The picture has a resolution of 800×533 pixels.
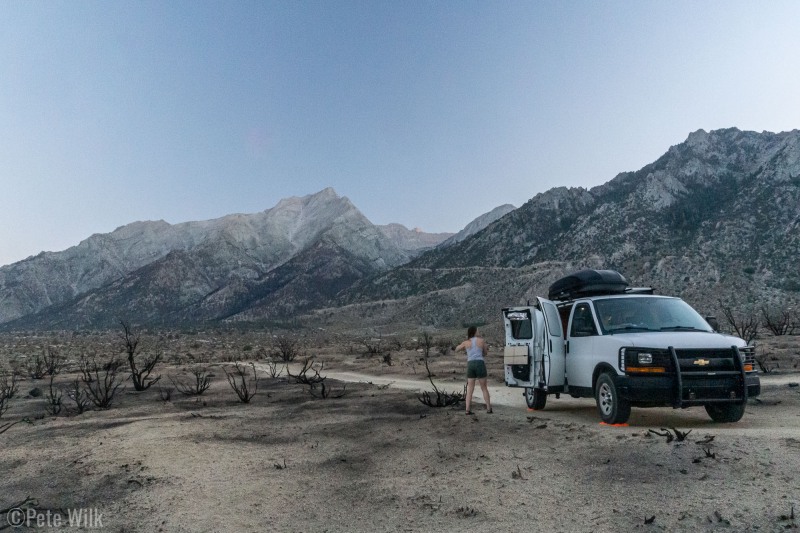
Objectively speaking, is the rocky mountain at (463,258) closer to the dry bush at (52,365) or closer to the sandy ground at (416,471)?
the sandy ground at (416,471)

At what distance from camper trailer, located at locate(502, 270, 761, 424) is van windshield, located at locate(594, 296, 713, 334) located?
0.02 m

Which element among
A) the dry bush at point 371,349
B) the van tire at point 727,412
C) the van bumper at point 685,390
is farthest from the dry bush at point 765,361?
the dry bush at point 371,349

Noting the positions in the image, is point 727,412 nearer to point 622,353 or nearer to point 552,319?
point 622,353

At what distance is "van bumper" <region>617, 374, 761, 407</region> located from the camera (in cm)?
771

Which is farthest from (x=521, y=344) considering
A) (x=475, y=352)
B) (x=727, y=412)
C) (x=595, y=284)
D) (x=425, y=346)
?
(x=425, y=346)

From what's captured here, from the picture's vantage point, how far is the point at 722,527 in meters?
4.54

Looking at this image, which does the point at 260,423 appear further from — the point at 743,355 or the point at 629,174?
the point at 629,174

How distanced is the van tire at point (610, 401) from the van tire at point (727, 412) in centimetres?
167

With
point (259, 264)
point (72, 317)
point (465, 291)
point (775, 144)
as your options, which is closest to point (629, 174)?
point (775, 144)

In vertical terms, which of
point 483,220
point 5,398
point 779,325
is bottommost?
point 5,398

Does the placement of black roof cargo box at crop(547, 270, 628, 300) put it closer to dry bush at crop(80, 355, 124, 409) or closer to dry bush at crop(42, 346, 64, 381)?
dry bush at crop(80, 355, 124, 409)

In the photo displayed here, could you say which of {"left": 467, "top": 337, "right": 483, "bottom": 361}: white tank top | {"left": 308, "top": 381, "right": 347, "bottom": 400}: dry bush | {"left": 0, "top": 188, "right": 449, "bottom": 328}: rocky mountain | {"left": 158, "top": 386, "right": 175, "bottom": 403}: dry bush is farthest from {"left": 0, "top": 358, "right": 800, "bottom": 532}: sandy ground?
A: {"left": 0, "top": 188, "right": 449, "bottom": 328}: rocky mountain

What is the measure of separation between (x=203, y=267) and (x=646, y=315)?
15475 cm

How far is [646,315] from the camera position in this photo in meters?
9.23
